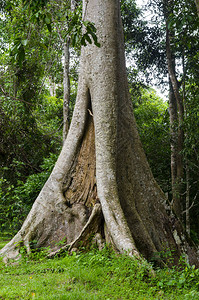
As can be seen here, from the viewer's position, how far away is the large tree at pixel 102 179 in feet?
17.0

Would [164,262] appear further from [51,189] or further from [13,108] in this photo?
[13,108]

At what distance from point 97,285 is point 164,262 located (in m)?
1.79

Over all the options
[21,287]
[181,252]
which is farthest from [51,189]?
[181,252]

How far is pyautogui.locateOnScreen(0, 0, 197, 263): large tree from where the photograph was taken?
5.19 m

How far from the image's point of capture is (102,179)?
5.22 metres

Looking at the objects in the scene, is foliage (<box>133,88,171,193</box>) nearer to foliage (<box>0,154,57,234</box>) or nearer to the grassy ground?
foliage (<box>0,154,57,234</box>)

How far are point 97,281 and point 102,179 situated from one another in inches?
73.3

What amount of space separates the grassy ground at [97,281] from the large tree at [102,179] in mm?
747

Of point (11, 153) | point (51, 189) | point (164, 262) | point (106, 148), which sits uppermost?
point (11, 153)

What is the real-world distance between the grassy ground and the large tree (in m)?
0.75

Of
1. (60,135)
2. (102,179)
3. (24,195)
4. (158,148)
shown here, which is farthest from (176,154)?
(102,179)

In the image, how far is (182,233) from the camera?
18.8ft

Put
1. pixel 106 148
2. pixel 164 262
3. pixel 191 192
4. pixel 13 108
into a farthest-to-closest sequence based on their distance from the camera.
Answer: pixel 191 192
pixel 13 108
pixel 106 148
pixel 164 262

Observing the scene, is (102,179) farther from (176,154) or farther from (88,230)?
(176,154)
